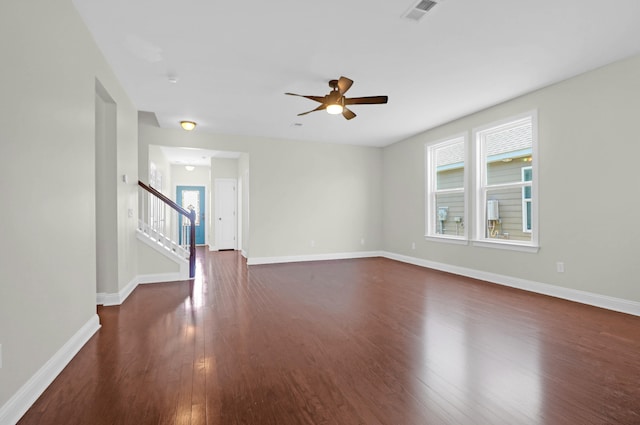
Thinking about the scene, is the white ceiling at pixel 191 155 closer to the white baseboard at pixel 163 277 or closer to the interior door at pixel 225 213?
the interior door at pixel 225 213

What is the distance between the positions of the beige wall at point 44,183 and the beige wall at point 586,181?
5.23 metres

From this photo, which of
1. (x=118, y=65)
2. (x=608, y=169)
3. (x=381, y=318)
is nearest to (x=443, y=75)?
(x=608, y=169)

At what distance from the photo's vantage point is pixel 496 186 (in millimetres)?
4895

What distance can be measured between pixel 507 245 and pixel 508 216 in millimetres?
484

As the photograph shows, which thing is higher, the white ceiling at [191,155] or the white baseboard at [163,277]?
the white ceiling at [191,155]

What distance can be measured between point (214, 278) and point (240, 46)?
361 centimetres

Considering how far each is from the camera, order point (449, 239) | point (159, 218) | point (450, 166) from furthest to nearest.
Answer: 1. point (450, 166)
2. point (449, 239)
3. point (159, 218)

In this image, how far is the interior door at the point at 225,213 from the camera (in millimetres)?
9070

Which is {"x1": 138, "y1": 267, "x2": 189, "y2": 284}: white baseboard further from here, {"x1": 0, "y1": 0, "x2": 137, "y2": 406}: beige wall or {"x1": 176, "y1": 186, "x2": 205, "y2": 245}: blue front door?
{"x1": 176, "y1": 186, "x2": 205, "y2": 245}: blue front door

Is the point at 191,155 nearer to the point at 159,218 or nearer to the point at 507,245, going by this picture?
the point at 159,218

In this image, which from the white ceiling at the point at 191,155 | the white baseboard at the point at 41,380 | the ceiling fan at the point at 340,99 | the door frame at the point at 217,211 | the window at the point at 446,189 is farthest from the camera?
the door frame at the point at 217,211

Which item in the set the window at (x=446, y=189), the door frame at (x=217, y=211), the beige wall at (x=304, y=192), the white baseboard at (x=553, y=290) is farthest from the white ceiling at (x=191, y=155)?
the white baseboard at (x=553, y=290)

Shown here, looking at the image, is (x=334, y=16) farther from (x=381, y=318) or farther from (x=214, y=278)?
(x=214, y=278)

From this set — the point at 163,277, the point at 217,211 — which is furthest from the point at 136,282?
the point at 217,211
